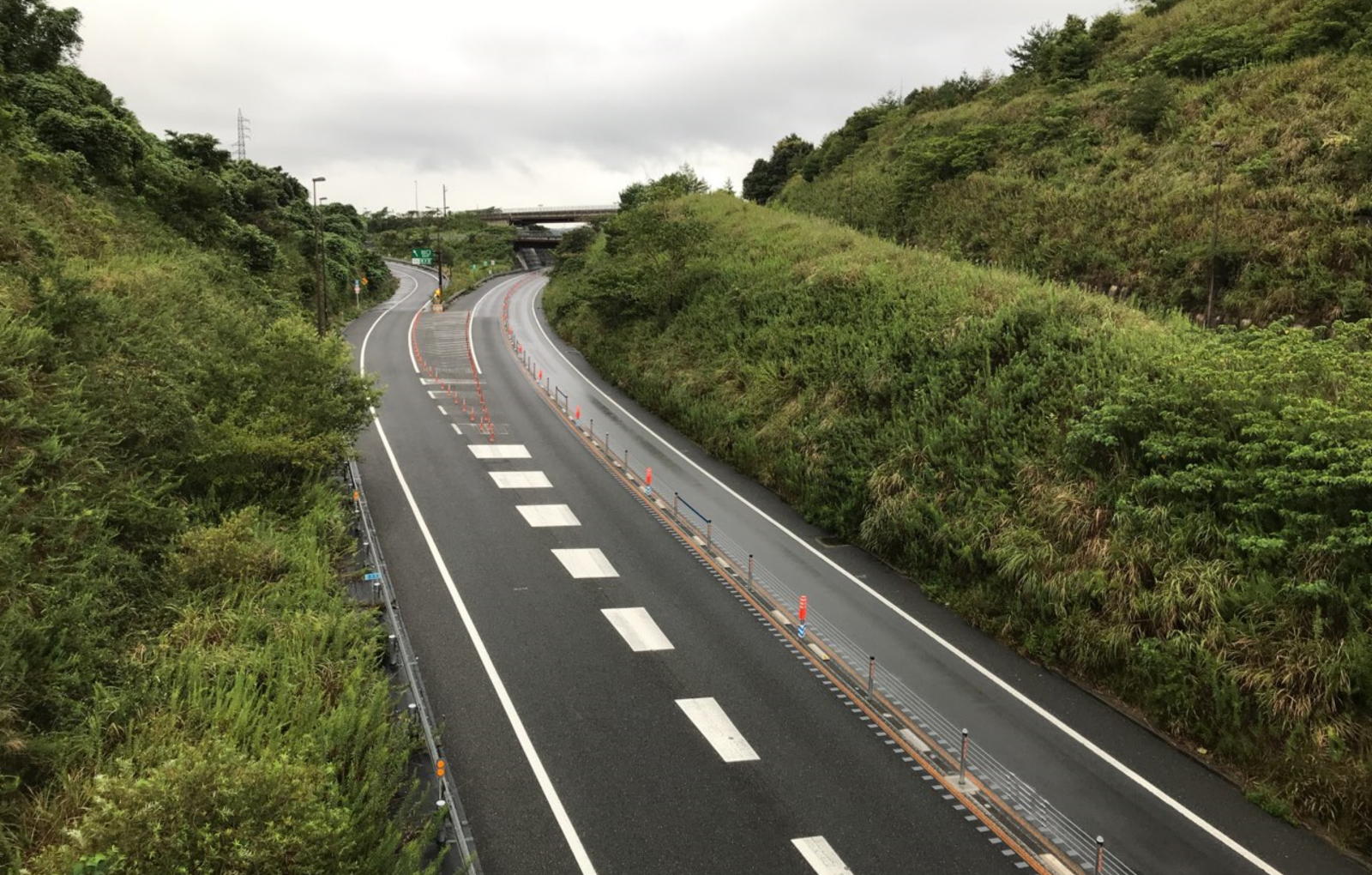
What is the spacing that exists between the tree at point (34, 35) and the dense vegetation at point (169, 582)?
848 cm

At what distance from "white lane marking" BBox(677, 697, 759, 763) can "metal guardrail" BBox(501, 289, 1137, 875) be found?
2.65m

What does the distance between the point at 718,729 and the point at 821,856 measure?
3.20 meters

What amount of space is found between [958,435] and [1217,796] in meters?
10.5

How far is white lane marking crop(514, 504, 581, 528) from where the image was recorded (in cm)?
2247

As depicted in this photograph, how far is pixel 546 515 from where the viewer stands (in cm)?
2302

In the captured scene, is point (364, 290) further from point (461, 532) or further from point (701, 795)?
point (701, 795)

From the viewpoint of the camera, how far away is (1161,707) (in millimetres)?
13422

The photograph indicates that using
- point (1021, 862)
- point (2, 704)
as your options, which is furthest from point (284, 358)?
point (1021, 862)

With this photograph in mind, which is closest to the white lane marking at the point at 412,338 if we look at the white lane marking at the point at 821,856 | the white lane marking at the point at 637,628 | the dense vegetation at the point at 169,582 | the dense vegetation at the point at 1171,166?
the dense vegetation at the point at 169,582

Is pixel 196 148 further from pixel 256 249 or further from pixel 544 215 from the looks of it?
pixel 544 215

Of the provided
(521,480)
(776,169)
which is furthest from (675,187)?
(521,480)

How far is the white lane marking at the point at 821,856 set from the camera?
10406 millimetres

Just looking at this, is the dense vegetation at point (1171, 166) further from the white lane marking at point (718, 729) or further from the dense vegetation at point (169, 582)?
the dense vegetation at point (169, 582)

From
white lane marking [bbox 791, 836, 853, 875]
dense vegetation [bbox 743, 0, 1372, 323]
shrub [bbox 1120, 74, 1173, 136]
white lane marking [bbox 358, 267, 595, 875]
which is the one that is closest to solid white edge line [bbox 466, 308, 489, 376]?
white lane marking [bbox 358, 267, 595, 875]
